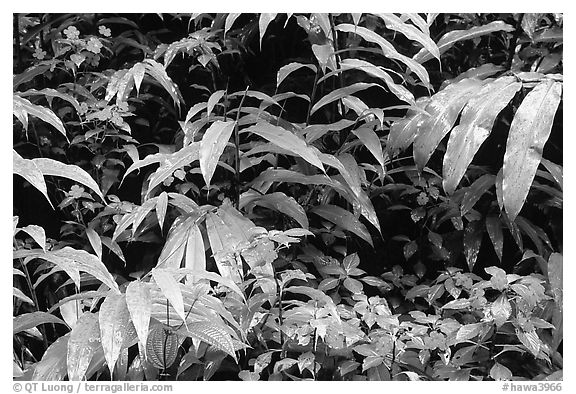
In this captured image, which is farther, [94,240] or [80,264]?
[94,240]

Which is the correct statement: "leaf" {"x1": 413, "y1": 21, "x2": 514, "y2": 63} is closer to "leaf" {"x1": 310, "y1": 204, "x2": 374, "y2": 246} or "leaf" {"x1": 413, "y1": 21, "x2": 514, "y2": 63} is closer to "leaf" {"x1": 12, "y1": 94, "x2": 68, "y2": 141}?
"leaf" {"x1": 310, "y1": 204, "x2": 374, "y2": 246}

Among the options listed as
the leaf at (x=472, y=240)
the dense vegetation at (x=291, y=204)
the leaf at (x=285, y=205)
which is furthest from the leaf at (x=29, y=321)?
the leaf at (x=472, y=240)

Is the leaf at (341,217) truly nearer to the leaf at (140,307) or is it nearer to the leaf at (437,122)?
the leaf at (437,122)

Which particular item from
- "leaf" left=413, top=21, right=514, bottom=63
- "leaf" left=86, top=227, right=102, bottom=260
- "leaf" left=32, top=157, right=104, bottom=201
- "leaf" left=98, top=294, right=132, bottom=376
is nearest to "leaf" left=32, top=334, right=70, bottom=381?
"leaf" left=98, top=294, right=132, bottom=376

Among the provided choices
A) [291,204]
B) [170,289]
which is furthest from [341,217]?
[170,289]

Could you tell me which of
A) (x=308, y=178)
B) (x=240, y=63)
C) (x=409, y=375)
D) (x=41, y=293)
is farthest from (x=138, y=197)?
(x=409, y=375)

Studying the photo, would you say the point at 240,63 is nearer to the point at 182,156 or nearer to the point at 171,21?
the point at 171,21

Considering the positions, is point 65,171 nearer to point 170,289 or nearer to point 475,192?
point 170,289

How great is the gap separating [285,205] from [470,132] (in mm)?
326

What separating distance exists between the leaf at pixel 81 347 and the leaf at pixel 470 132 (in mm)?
543

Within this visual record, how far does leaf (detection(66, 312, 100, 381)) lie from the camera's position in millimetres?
661

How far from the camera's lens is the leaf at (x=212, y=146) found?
2.69 feet

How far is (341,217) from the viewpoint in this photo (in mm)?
1018

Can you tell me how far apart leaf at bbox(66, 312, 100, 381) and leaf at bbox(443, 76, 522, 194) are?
0.54m
